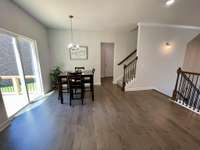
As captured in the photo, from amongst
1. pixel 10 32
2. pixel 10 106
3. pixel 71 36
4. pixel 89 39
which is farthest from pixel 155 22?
pixel 10 106

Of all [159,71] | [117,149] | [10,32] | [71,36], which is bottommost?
[117,149]

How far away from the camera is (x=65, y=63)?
5.19 m

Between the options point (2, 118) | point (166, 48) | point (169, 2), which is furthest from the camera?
point (166, 48)

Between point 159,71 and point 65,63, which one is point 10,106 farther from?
point 159,71

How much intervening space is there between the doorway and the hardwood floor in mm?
4047

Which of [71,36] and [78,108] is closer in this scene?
[78,108]

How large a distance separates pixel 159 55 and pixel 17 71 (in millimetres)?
5038

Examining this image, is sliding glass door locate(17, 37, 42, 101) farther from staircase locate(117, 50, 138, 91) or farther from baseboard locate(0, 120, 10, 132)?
staircase locate(117, 50, 138, 91)

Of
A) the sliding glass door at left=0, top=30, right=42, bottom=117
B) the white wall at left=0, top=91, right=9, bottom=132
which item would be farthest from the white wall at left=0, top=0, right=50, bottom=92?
the white wall at left=0, top=91, right=9, bottom=132

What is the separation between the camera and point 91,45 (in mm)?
5219

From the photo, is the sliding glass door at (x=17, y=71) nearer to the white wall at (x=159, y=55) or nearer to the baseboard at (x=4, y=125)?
the baseboard at (x=4, y=125)

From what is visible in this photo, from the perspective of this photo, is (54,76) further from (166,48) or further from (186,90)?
(186,90)

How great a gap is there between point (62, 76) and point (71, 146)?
6.74ft

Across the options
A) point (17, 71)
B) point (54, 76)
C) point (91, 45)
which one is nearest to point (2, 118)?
point (17, 71)
